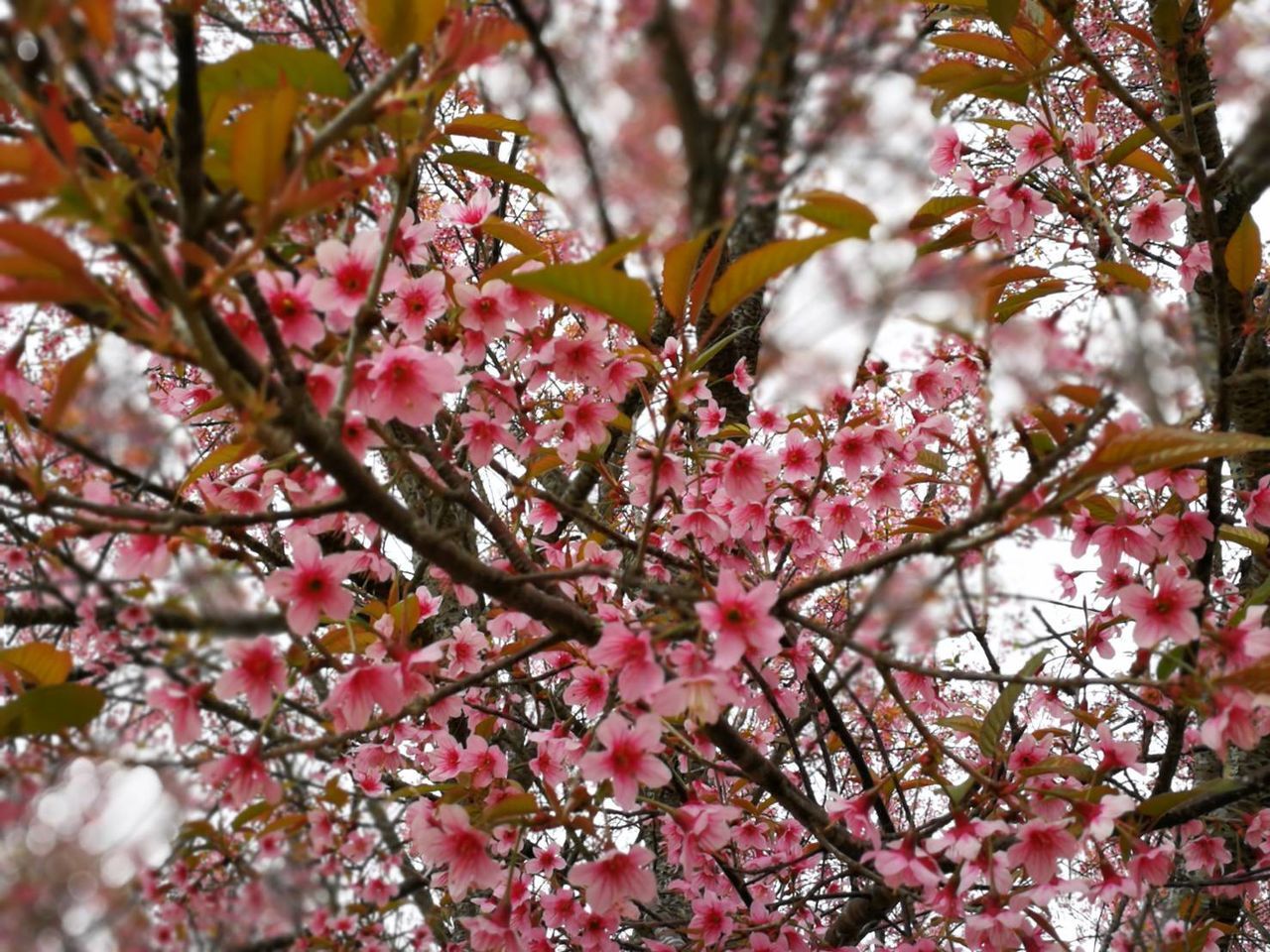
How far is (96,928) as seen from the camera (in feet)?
3.68

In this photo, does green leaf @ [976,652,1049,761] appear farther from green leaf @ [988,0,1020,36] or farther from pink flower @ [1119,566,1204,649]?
green leaf @ [988,0,1020,36]

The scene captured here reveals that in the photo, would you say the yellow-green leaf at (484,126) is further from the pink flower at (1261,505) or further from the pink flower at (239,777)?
the pink flower at (1261,505)

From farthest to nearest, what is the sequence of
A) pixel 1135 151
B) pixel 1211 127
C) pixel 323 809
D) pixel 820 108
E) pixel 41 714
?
1. pixel 1211 127
2. pixel 1135 151
3. pixel 323 809
4. pixel 41 714
5. pixel 820 108

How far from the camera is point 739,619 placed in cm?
118

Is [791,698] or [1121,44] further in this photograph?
[1121,44]

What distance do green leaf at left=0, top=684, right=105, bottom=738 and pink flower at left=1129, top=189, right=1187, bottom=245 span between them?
2.38m

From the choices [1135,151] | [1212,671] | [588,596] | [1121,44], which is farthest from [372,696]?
[1121,44]

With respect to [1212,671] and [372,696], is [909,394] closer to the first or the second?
[1212,671]

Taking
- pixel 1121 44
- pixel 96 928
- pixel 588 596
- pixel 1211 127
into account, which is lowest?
pixel 96 928

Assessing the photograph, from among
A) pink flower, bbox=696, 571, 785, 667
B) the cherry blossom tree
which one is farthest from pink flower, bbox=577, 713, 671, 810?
pink flower, bbox=696, 571, 785, 667

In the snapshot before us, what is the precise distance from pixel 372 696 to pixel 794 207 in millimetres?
853

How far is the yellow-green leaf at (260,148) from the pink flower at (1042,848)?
1412mm

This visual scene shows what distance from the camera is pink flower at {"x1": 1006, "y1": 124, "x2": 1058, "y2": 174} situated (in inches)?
84.7

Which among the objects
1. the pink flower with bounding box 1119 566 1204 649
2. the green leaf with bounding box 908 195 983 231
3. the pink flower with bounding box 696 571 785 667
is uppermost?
the green leaf with bounding box 908 195 983 231
